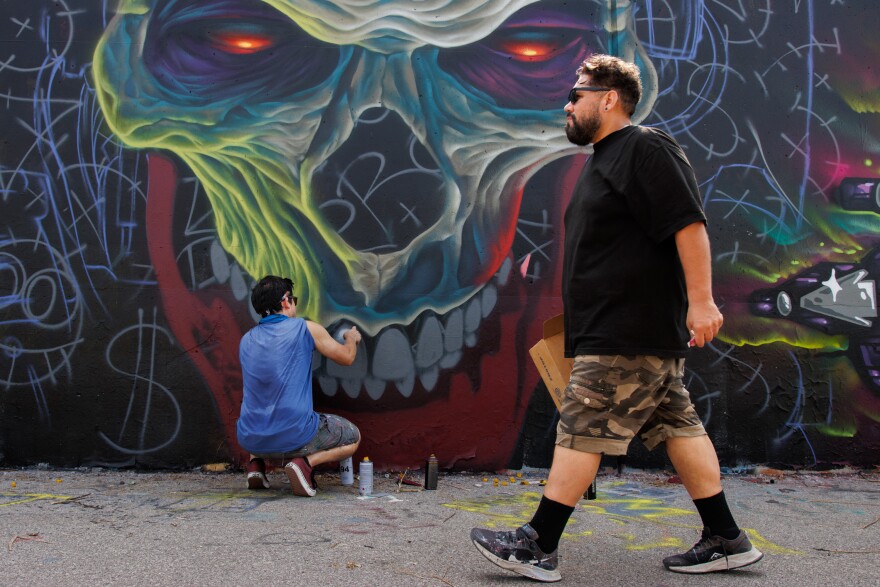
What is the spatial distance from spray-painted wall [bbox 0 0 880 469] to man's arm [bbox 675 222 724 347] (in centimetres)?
209

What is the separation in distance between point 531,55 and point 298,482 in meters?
2.90

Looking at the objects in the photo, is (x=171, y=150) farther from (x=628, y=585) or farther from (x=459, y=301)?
(x=628, y=585)

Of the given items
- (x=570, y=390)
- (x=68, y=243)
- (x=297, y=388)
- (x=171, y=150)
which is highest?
(x=171, y=150)

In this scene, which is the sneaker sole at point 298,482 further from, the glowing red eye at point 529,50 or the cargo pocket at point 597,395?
the glowing red eye at point 529,50

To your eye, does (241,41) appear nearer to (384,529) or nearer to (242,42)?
(242,42)

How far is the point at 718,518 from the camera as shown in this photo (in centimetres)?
292

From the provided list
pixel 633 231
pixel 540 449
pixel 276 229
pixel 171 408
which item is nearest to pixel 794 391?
pixel 540 449

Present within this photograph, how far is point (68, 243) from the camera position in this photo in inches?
191

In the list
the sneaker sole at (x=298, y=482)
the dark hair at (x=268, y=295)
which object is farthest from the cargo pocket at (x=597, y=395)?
the dark hair at (x=268, y=295)

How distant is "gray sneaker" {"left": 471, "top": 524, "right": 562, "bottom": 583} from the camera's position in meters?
2.78

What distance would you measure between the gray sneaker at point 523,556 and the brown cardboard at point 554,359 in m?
0.71

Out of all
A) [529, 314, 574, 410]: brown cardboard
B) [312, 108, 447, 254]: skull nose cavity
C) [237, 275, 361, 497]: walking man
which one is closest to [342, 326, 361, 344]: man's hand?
[237, 275, 361, 497]: walking man

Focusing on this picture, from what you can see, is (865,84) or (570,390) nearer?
(570,390)

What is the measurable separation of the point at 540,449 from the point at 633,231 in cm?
224
